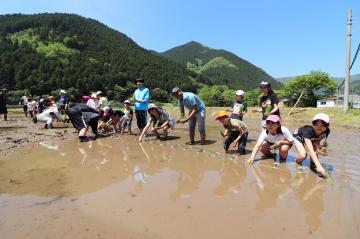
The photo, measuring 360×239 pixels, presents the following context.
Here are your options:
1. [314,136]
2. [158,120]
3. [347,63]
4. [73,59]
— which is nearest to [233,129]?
[314,136]

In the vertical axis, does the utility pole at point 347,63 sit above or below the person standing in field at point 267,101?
above

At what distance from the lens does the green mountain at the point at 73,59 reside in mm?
85188

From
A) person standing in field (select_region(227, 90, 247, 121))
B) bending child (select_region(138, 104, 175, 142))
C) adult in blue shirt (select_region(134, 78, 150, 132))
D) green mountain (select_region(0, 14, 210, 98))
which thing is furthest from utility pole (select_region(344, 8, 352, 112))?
green mountain (select_region(0, 14, 210, 98))

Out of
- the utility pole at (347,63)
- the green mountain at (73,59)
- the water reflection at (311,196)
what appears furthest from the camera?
the green mountain at (73,59)

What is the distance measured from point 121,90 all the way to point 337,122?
73007 millimetres

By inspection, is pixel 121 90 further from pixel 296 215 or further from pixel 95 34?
pixel 296 215

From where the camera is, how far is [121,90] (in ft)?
282

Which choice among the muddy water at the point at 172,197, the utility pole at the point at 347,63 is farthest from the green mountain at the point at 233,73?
the muddy water at the point at 172,197

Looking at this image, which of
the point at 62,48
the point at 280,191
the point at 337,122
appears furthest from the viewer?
the point at 62,48

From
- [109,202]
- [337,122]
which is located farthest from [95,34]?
[109,202]

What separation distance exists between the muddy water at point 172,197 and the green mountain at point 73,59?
7672cm

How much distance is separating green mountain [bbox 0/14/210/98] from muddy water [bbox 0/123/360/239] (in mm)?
76718

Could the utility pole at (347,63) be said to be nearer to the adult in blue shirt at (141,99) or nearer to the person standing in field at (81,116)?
the adult in blue shirt at (141,99)

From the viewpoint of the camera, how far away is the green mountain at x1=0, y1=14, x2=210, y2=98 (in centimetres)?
8519
